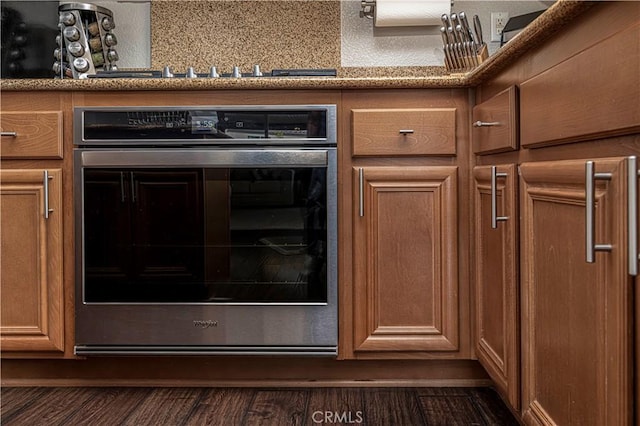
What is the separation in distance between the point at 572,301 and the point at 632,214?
25 centimetres

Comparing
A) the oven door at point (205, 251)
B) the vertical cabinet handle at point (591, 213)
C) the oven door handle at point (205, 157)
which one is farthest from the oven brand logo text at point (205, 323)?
the vertical cabinet handle at point (591, 213)

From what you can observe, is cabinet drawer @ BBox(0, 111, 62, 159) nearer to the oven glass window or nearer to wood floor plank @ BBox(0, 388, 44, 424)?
the oven glass window

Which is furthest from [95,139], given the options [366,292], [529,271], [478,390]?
[478,390]

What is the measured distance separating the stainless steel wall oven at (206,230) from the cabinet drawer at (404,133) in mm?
93

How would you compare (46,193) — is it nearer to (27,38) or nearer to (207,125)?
(207,125)

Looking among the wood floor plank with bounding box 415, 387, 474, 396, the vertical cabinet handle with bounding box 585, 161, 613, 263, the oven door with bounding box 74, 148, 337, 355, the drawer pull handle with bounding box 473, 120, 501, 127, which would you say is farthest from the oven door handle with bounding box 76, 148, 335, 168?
the vertical cabinet handle with bounding box 585, 161, 613, 263

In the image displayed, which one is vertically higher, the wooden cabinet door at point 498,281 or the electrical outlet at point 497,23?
the electrical outlet at point 497,23

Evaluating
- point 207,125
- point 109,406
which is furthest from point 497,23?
point 109,406

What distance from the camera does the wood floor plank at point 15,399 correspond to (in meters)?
1.52

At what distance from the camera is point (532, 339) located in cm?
111

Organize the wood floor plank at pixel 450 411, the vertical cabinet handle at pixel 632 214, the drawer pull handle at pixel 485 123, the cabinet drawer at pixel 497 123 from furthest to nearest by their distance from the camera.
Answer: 1. the wood floor plank at pixel 450 411
2. the drawer pull handle at pixel 485 123
3. the cabinet drawer at pixel 497 123
4. the vertical cabinet handle at pixel 632 214

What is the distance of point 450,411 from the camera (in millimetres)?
1509

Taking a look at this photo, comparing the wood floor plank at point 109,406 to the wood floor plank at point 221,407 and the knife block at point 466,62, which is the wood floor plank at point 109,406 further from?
the knife block at point 466,62

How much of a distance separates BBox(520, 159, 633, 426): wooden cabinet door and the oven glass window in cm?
66
